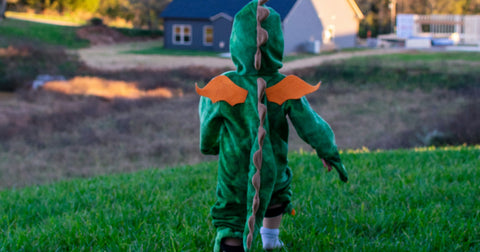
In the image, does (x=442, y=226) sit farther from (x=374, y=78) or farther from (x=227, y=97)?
(x=374, y=78)

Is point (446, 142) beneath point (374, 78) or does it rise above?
beneath

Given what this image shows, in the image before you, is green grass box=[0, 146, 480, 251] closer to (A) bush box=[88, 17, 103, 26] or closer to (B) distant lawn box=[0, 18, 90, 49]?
(B) distant lawn box=[0, 18, 90, 49]

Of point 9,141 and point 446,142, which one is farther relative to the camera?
point 9,141

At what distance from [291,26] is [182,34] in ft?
14.6

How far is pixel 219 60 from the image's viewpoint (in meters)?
13.4

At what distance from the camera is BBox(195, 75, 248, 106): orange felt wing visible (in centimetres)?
213

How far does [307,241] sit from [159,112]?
8.97 m

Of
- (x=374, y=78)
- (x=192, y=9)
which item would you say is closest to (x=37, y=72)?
(x=192, y=9)

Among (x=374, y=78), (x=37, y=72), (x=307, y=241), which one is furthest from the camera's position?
(x=37, y=72)

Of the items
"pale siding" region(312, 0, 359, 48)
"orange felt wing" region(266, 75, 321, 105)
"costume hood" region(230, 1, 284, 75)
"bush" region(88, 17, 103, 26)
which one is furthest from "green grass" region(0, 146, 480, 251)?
"bush" region(88, 17, 103, 26)

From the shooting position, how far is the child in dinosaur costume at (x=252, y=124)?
2082 mm

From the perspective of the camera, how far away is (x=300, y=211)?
3.23m

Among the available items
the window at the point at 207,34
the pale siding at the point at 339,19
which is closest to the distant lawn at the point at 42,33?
the window at the point at 207,34

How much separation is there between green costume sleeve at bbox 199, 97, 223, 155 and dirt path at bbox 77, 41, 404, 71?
10.6m
